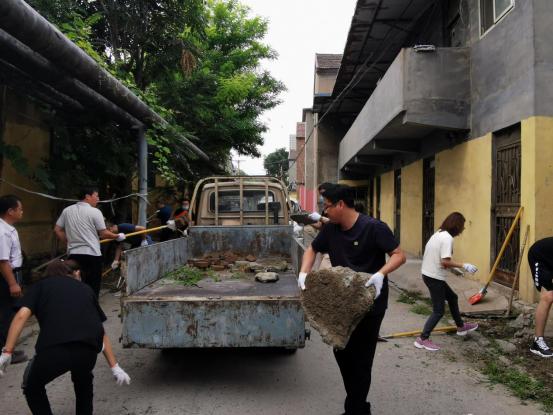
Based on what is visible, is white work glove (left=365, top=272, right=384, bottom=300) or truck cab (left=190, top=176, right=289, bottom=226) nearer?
white work glove (left=365, top=272, right=384, bottom=300)

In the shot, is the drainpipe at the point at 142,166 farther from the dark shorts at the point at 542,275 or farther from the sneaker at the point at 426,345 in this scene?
the dark shorts at the point at 542,275

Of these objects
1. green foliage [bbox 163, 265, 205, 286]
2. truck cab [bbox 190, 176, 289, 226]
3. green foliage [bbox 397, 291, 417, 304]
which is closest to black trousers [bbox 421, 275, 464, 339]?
green foliage [bbox 397, 291, 417, 304]

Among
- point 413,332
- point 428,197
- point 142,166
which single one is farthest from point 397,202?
point 413,332

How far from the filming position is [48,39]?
5.00m

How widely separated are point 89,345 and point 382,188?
14.8 meters

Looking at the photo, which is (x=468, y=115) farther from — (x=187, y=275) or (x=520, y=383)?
(x=187, y=275)

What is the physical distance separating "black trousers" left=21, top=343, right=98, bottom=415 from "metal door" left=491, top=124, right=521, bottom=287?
6095 millimetres

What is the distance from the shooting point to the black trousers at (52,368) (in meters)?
2.73

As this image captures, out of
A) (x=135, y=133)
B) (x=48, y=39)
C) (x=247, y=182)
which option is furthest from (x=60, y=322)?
(x=135, y=133)

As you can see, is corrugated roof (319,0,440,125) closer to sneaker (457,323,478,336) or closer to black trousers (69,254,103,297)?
sneaker (457,323,478,336)

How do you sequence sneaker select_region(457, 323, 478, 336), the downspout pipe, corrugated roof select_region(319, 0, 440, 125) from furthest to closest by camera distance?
corrugated roof select_region(319, 0, 440, 125)
sneaker select_region(457, 323, 478, 336)
the downspout pipe

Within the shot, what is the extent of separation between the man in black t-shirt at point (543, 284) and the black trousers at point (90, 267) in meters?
5.14

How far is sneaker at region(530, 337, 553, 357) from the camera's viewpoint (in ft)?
14.9

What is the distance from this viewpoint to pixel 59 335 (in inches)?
108
